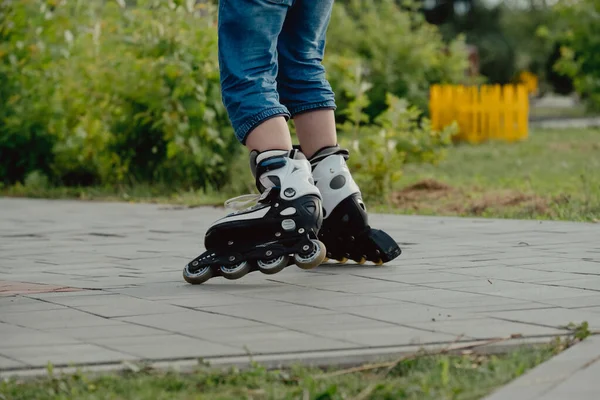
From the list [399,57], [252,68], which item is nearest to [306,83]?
[252,68]

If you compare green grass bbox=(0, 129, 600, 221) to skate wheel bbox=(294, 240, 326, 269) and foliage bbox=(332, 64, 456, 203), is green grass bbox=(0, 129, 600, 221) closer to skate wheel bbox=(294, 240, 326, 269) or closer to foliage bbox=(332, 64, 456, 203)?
foliage bbox=(332, 64, 456, 203)

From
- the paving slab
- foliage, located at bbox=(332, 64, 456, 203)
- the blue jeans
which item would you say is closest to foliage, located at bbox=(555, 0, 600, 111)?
foliage, located at bbox=(332, 64, 456, 203)

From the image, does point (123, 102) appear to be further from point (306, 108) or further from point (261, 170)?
point (261, 170)

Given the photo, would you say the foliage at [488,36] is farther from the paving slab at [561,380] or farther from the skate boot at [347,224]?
the paving slab at [561,380]

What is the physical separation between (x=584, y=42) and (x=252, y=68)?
1686 centimetres

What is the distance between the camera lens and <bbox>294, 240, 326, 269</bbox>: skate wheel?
12.8 ft

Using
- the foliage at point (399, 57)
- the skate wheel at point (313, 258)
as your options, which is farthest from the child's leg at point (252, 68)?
the foliage at point (399, 57)

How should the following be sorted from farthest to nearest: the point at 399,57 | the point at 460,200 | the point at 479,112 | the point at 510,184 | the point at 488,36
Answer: the point at 488,36, the point at 399,57, the point at 479,112, the point at 510,184, the point at 460,200

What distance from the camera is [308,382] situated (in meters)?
2.48

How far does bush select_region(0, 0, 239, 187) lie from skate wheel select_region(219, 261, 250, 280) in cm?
463

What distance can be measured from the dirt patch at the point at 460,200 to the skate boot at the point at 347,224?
2468 mm

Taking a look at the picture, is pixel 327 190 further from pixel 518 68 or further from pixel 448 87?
pixel 518 68

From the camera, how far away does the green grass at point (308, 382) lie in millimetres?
2453

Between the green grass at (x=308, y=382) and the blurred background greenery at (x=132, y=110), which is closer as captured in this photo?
the green grass at (x=308, y=382)
